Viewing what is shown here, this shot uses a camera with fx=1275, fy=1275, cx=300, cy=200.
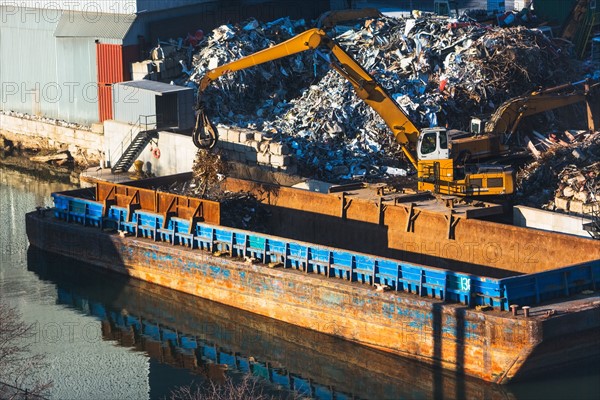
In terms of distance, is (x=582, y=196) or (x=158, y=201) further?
(x=582, y=196)

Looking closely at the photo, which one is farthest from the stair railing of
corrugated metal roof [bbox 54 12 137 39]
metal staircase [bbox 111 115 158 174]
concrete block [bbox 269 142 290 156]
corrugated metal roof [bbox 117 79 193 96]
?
concrete block [bbox 269 142 290 156]

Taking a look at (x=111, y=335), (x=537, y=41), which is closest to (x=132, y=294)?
(x=111, y=335)

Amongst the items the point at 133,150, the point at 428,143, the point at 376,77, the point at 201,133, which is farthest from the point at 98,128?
the point at 428,143

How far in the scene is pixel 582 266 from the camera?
2764 cm

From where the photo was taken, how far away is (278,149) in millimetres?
40000

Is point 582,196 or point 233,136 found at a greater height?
point 233,136

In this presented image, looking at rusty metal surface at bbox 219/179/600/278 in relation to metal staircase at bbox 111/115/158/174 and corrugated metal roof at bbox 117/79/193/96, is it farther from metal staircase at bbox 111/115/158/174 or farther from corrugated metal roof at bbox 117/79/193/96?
corrugated metal roof at bbox 117/79/193/96

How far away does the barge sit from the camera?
1056 inches

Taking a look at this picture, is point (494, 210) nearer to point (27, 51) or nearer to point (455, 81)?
point (455, 81)

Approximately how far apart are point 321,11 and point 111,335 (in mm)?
24011

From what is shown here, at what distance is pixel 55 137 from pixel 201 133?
14.5 metres

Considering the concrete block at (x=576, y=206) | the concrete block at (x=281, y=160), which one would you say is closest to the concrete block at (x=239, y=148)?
the concrete block at (x=281, y=160)

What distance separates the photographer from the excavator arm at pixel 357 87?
115 feet

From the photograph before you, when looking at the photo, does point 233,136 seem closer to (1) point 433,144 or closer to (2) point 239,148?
(2) point 239,148
